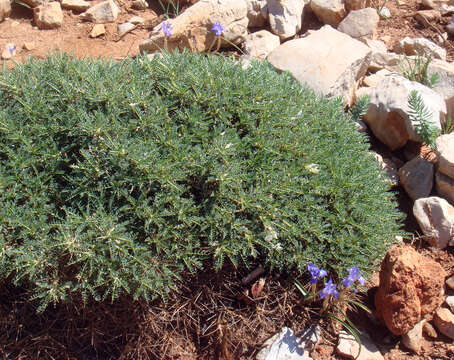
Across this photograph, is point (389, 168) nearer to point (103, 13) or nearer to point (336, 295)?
point (336, 295)

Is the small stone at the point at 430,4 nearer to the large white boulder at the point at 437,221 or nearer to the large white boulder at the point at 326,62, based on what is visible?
the large white boulder at the point at 326,62

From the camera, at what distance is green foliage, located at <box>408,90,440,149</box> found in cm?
382

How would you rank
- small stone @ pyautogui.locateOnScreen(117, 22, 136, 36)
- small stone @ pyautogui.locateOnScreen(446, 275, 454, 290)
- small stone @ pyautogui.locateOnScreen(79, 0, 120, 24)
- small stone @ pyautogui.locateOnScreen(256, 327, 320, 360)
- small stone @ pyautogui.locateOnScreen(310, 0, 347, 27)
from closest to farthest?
1. small stone @ pyautogui.locateOnScreen(256, 327, 320, 360)
2. small stone @ pyautogui.locateOnScreen(446, 275, 454, 290)
3. small stone @ pyautogui.locateOnScreen(310, 0, 347, 27)
4. small stone @ pyautogui.locateOnScreen(117, 22, 136, 36)
5. small stone @ pyautogui.locateOnScreen(79, 0, 120, 24)

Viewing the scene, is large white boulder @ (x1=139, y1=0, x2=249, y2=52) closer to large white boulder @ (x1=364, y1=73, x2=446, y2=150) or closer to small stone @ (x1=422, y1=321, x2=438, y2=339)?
large white boulder @ (x1=364, y1=73, x2=446, y2=150)

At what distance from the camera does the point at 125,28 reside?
5.47m

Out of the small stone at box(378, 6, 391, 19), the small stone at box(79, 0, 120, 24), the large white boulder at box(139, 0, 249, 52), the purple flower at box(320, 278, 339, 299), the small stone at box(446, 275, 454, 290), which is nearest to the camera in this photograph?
the purple flower at box(320, 278, 339, 299)

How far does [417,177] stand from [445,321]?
3.66 feet

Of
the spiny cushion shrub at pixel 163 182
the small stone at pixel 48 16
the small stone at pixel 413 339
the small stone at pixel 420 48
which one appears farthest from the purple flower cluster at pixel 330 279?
the small stone at pixel 48 16

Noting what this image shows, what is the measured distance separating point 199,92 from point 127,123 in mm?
459

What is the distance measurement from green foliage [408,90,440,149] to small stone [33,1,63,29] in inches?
145

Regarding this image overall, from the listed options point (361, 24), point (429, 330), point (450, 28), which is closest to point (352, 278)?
point (429, 330)

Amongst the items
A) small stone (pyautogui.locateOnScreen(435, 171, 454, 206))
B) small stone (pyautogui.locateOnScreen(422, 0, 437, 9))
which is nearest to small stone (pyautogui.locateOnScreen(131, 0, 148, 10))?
small stone (pyautogui.locateOnScreen(422, 0, 437, 9))

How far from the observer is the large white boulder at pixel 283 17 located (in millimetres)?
5098

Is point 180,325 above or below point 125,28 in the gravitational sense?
below
